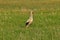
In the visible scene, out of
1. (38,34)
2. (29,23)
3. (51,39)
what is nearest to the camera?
(51,39)

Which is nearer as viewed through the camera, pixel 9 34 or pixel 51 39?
pixel 51 39

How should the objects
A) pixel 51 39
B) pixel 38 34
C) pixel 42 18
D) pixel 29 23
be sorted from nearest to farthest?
pixel 51 39, pixel 38 34, pixel 29 23, pixel 42 18

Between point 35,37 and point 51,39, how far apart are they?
45 cm

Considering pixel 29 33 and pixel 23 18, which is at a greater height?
pixel 29 33

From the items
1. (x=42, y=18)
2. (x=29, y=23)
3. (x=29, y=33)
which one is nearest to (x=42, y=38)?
(x=29, y=33)

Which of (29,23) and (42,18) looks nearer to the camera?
(29,23)

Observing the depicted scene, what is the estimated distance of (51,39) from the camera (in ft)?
22.9

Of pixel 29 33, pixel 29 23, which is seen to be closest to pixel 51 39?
pixel 29 33

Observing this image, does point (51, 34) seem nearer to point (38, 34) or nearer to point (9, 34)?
point (38, 34)

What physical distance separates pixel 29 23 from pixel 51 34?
247 centimetres

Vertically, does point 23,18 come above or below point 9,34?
below

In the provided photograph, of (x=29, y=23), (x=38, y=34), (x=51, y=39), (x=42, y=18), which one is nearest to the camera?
(x=51, y=39)

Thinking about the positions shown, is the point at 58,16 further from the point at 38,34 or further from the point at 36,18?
the point at 38,34

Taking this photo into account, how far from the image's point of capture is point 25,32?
793cm
